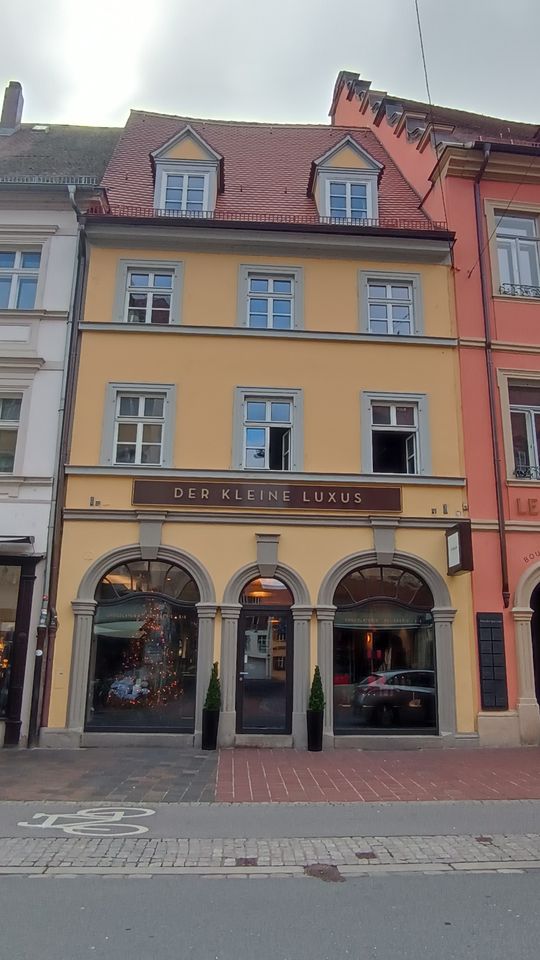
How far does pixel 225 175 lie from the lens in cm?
1686

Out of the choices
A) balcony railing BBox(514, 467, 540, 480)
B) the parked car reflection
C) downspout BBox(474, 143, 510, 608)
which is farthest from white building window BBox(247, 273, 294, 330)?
the parked car reflection

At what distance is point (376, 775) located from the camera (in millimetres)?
9469

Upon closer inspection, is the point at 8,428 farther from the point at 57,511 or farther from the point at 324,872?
the point at 324,872

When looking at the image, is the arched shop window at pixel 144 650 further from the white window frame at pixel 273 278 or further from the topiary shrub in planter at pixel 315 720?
the white window frame at pixel 273 278

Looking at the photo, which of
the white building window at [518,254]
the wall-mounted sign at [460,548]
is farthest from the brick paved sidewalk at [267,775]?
the white building window at [518,254]

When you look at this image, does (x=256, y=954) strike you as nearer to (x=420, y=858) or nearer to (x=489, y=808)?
(x=420, y=858)

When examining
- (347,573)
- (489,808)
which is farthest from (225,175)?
(489,808)

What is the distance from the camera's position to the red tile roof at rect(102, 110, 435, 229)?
50.5ft

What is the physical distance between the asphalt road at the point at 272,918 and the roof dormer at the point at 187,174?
13113mm

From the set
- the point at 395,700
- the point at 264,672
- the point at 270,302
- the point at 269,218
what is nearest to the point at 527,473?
the point at 395,700

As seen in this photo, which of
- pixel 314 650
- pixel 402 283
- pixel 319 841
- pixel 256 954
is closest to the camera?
pixel 256 954

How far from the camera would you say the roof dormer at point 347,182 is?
15.1 meters

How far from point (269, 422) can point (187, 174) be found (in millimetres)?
6281

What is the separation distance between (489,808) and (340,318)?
9265 millimetres
